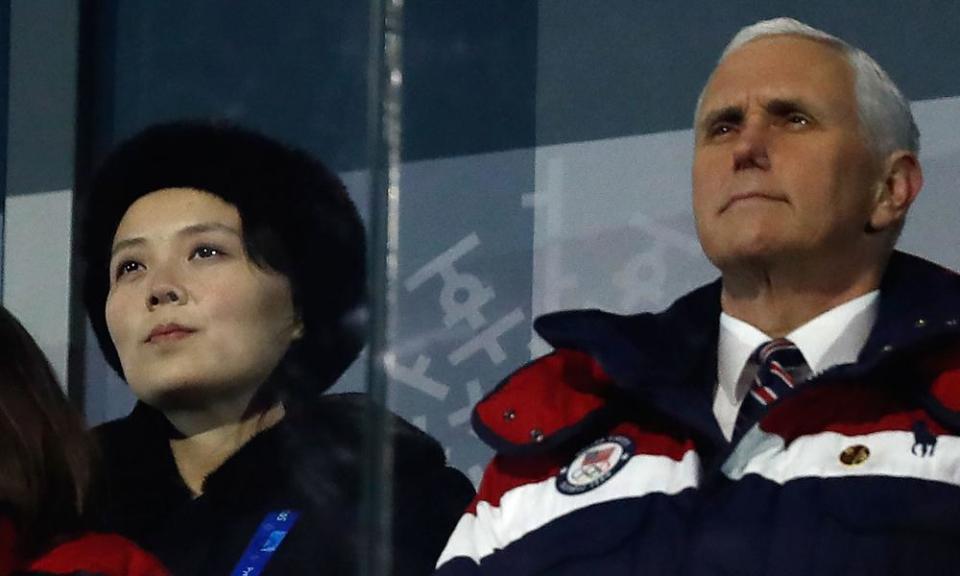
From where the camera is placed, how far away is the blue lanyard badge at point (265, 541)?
6.93 ft

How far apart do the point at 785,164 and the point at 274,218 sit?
0.71 meters

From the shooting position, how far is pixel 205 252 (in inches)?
88.7

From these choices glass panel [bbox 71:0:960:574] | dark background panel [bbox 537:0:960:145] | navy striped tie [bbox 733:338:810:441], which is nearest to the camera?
navy striped tie [bbox 733:338:810:441]

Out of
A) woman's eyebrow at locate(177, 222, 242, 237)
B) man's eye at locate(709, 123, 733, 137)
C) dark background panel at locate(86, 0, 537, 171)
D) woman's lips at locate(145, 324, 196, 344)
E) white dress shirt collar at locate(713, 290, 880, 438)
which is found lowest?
woman's lips at locate(145, 324, 196, 344)

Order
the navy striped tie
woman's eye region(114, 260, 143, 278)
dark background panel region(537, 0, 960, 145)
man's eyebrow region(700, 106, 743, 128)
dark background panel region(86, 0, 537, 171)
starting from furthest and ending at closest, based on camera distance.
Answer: woman's eye region(114, 260, 143, 278) → dark background panel region(86, 0, 537, 171) → dark background panel region(537, 0, 960, 145) → man's eyebrow region(700, 106, 743, 128) → the navy striped tie

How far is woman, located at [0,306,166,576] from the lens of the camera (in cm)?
189

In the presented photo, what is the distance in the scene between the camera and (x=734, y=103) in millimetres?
1849

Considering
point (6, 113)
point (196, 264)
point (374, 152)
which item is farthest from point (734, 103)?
point (6, 113)

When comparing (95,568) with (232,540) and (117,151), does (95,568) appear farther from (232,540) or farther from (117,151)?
(117,151)

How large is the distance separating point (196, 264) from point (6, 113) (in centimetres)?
43

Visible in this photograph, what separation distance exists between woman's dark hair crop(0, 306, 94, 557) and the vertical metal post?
33 centimetres

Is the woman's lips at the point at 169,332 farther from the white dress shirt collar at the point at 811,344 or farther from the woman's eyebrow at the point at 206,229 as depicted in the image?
the white dress shirt collar at the point at 811,344

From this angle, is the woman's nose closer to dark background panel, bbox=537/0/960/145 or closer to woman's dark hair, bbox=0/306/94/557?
woman's dark hair, bbox=0/306/94/557

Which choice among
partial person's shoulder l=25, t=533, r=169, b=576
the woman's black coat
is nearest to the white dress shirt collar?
the woman's black coat
